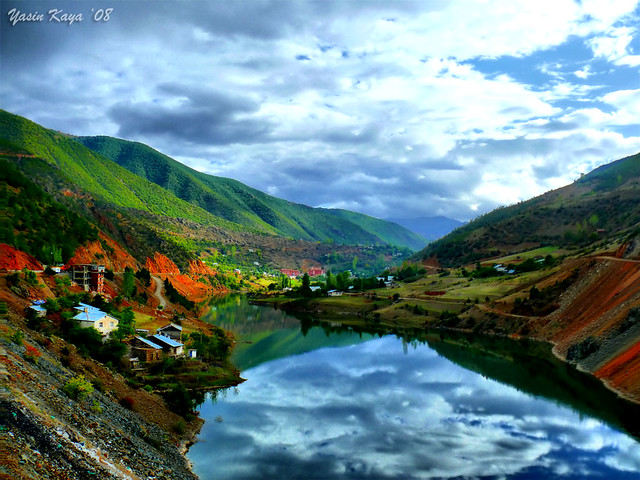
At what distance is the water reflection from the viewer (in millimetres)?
32344

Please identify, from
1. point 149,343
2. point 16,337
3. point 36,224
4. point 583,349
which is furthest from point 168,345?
point 583,349

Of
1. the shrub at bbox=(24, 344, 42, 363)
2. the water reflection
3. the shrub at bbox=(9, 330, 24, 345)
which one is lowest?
the water reflection

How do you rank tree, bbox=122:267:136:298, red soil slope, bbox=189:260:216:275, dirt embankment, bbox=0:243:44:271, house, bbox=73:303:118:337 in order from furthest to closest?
red soil slope, bbox=189:260:216:275 < tree, bbox=122:267:136:298 < dirt embankment, bbox=0:243:44:271 < house, bbox=73:303:118:337

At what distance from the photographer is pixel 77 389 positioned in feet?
95.2

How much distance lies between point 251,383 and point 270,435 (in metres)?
17.4

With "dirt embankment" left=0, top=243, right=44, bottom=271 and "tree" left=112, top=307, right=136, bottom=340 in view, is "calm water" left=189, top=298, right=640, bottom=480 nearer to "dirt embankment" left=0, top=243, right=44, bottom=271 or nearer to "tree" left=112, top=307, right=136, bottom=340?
"tree" left=112, top=307, right=136, bottom=340

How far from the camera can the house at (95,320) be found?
4919 cm

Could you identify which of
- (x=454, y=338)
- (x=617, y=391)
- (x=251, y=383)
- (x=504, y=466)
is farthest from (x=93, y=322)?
(x=454, y=338)

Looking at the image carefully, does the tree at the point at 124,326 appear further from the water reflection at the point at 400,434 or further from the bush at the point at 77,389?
the bush at the point at 77,389

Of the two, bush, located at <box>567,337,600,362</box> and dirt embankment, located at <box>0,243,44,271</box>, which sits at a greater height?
dirt embankment, located at <box>0,243,44,271</box>

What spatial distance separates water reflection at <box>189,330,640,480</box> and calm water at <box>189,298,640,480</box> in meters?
0.10

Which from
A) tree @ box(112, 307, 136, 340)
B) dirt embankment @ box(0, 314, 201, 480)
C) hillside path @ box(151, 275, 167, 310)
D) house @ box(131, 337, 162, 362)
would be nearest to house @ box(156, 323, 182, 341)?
tree @ box(112, 307, 136, 340)

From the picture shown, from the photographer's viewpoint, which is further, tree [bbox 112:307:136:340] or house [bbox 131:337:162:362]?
house [bbox 131:337:162:362]

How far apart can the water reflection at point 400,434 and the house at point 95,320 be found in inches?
570
